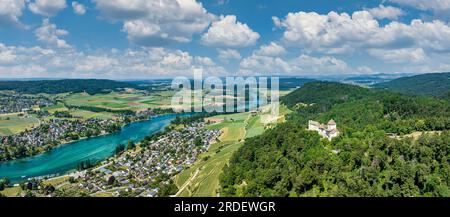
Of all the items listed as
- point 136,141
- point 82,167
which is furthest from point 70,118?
point 82,167

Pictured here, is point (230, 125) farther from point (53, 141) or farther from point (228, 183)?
point (228, 183)

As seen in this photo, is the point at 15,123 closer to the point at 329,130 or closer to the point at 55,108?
the point at 55,108

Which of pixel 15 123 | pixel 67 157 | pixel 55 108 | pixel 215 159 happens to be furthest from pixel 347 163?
pixel 55 108

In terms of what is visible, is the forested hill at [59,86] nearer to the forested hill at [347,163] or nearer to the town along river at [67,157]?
the town along river at [67,157]

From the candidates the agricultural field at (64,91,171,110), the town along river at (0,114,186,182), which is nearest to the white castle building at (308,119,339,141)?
the town along river at (0,114,186,182)

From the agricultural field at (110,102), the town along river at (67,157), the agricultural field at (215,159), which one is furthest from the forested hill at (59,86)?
the agricultural field at (215,159)

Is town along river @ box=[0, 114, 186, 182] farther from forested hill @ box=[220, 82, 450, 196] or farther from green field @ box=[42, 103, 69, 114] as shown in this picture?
green field @ box=[42, 103, 69, 114]
